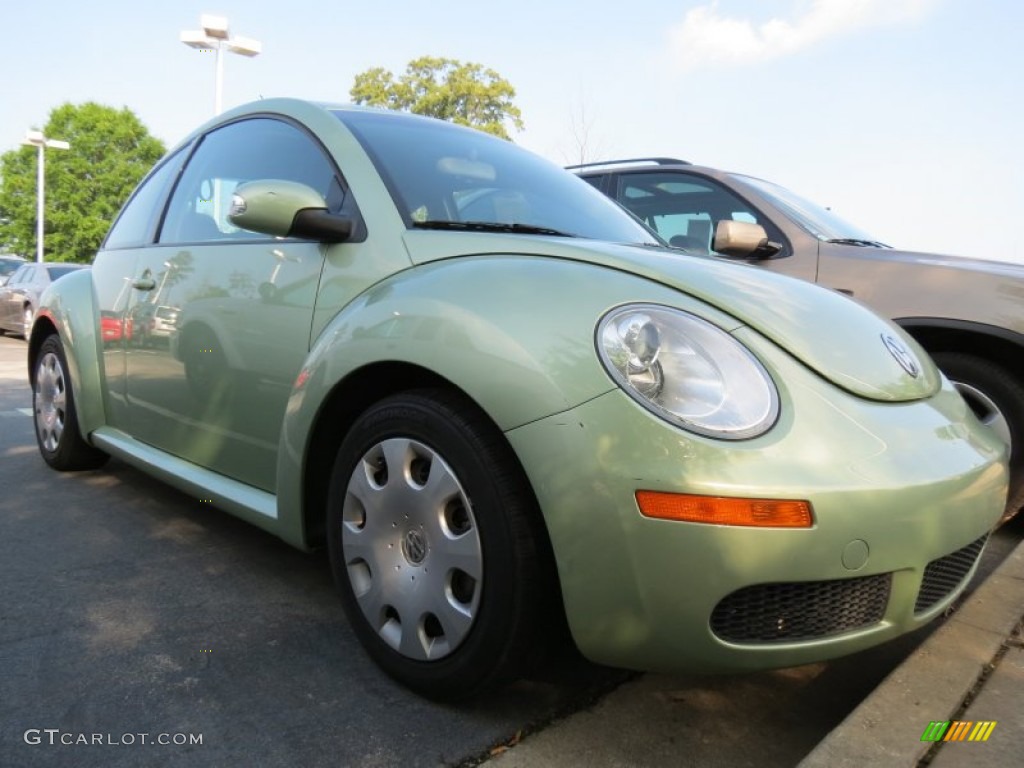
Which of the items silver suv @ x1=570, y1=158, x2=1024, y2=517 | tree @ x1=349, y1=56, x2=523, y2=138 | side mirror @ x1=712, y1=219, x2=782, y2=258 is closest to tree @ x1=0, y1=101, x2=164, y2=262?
tree @ x1=349, y1=56, x2=523, y2=138

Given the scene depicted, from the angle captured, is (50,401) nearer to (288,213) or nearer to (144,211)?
(144,211)

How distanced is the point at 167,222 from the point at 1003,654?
10.4ft

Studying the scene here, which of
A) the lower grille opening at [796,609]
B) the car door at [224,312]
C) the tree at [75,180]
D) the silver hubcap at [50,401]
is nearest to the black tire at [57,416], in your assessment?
the silver hubcap at [50,401]

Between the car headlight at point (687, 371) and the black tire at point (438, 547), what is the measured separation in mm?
323

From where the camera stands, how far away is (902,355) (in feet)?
6.59

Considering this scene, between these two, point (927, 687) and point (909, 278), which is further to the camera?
point (909, 278)

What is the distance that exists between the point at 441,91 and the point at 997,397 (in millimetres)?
35939

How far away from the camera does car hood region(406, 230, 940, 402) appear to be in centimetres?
173

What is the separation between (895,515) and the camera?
1.50 metres

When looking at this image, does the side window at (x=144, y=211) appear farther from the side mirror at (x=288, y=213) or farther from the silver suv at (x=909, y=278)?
the silver suv at (x=909, y=278)

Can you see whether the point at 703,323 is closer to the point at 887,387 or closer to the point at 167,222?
the point at 887,387

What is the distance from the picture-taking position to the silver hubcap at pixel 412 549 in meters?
1.72

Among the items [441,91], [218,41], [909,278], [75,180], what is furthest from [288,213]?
[75,180]

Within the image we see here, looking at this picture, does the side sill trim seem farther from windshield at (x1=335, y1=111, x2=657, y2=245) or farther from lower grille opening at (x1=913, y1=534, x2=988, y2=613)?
lower grille opening at (x1=913, y1=534, x2=988, y2=613)
